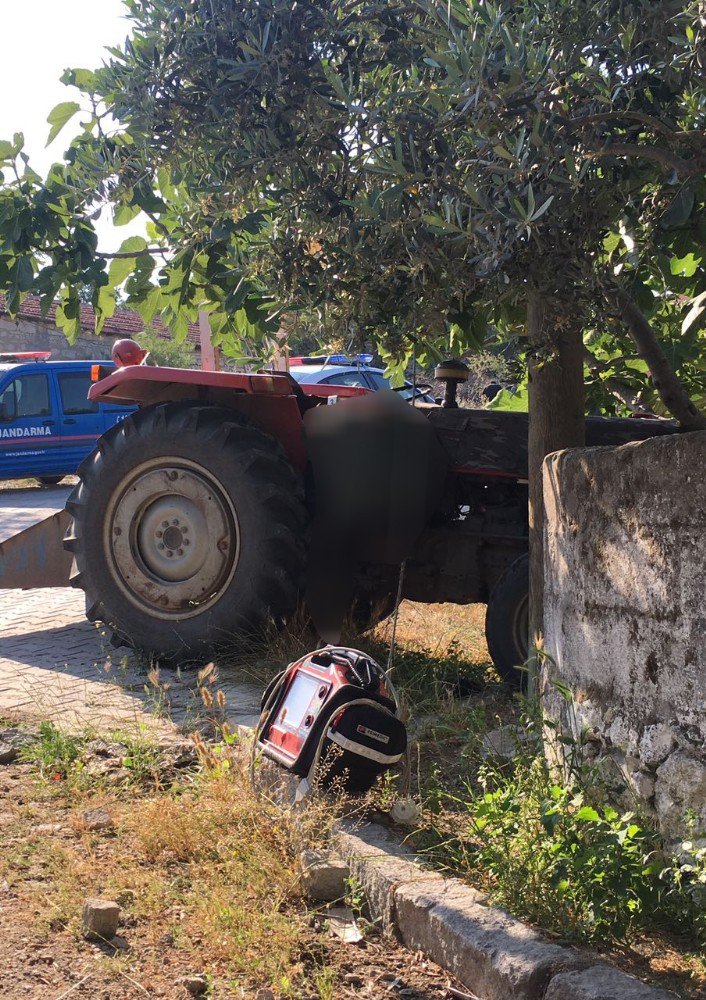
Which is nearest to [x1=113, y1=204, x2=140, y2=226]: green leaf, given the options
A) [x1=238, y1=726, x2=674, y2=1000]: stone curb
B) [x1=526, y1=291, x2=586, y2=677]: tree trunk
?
[x1=526, y1=291, x2=586, y2=677]: tree trunk

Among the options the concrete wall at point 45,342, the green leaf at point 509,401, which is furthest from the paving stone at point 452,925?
the concrete wall at point 45,342

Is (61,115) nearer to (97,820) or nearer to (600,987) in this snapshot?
(97,820)

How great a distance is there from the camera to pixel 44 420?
1723 centimetres

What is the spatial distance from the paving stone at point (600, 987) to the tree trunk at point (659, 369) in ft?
7.44

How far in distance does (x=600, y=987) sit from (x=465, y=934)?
1.46 feet

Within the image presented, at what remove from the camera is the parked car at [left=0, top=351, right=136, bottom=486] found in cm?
1703

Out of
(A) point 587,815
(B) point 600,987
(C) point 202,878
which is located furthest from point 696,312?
(C) point 202,878

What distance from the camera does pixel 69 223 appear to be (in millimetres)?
→ 4582

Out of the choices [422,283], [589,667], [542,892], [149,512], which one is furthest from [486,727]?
[149,512]

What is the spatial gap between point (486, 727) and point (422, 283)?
6.44 ft

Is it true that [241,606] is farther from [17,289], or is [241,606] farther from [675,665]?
[675,665]

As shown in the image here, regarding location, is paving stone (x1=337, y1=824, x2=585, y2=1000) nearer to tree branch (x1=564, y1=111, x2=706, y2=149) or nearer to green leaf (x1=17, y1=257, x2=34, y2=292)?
tree branch (x1=564, y1=111, x2=706, y2=149)

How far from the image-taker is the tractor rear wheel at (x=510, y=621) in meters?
5.04

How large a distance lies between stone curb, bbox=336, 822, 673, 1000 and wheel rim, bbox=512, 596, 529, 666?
173 cm
